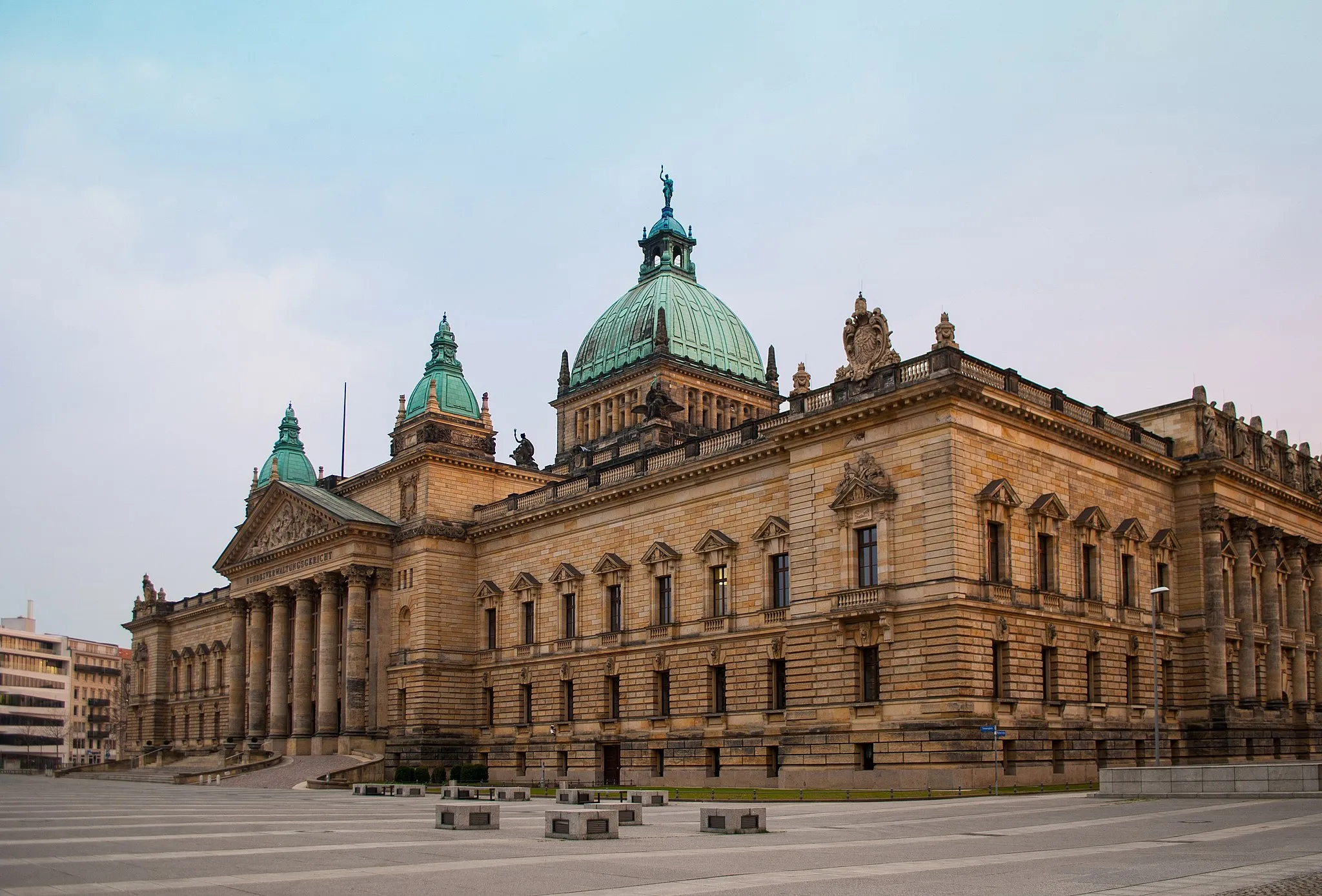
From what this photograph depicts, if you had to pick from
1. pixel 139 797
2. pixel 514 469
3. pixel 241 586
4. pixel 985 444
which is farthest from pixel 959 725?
pixel 241 586

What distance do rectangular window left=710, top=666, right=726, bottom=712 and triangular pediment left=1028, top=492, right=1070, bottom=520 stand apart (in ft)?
53.5

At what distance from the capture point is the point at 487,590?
7669cm

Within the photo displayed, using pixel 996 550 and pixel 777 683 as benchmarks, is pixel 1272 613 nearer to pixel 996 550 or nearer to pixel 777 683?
pixel 996 550

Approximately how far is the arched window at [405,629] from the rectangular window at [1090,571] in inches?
1533

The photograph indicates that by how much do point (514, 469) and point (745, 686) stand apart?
28395 mm

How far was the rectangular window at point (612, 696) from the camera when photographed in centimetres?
6681

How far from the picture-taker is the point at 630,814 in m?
32.0

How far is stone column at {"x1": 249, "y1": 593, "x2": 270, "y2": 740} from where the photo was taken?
8750 centimetres

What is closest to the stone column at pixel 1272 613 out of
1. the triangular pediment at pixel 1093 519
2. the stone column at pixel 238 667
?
the triangular pediment at pixel 1093 519

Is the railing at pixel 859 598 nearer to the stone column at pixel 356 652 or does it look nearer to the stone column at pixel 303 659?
the stone column at pixel 356 652

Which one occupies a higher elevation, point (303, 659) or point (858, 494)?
point (858, 494)

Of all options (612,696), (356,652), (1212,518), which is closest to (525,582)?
(612,696)

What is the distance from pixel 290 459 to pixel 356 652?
3714 cm

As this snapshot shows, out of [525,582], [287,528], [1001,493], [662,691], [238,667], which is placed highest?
[287,528]
